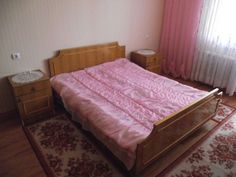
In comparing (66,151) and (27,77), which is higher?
(27,77)

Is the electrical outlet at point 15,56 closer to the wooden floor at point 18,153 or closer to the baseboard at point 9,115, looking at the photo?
the baseboard at point 9,115

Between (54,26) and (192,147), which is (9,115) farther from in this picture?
(192,147)

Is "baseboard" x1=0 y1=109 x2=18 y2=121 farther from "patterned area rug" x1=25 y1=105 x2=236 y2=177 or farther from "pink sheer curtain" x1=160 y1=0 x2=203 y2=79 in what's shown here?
"pink sheer curtain" x1=160 y1=0 x2=203 y2=79

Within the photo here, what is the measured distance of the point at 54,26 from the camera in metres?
2.92

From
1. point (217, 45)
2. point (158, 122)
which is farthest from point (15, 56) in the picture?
point (217, 45)

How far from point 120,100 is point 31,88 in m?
1.18

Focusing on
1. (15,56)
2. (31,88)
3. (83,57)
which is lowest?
(31,88)

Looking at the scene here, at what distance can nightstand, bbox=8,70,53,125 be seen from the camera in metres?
2.52

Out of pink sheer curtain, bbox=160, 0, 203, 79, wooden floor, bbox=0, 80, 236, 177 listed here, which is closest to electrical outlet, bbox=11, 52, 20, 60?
wooden floor, bbox=0, 80, 236, 177

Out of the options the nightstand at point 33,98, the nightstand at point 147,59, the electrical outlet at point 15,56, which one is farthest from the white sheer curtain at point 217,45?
the electrical outlet at point 15,56

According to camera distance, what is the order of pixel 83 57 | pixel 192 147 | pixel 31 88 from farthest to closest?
pixel 83 57 < pixel 31 88 < pixel 192 147

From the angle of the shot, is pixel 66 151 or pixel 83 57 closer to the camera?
pixel 66 151

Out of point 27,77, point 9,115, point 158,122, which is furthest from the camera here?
point 9,115

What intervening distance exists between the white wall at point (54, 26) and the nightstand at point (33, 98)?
29 cm
